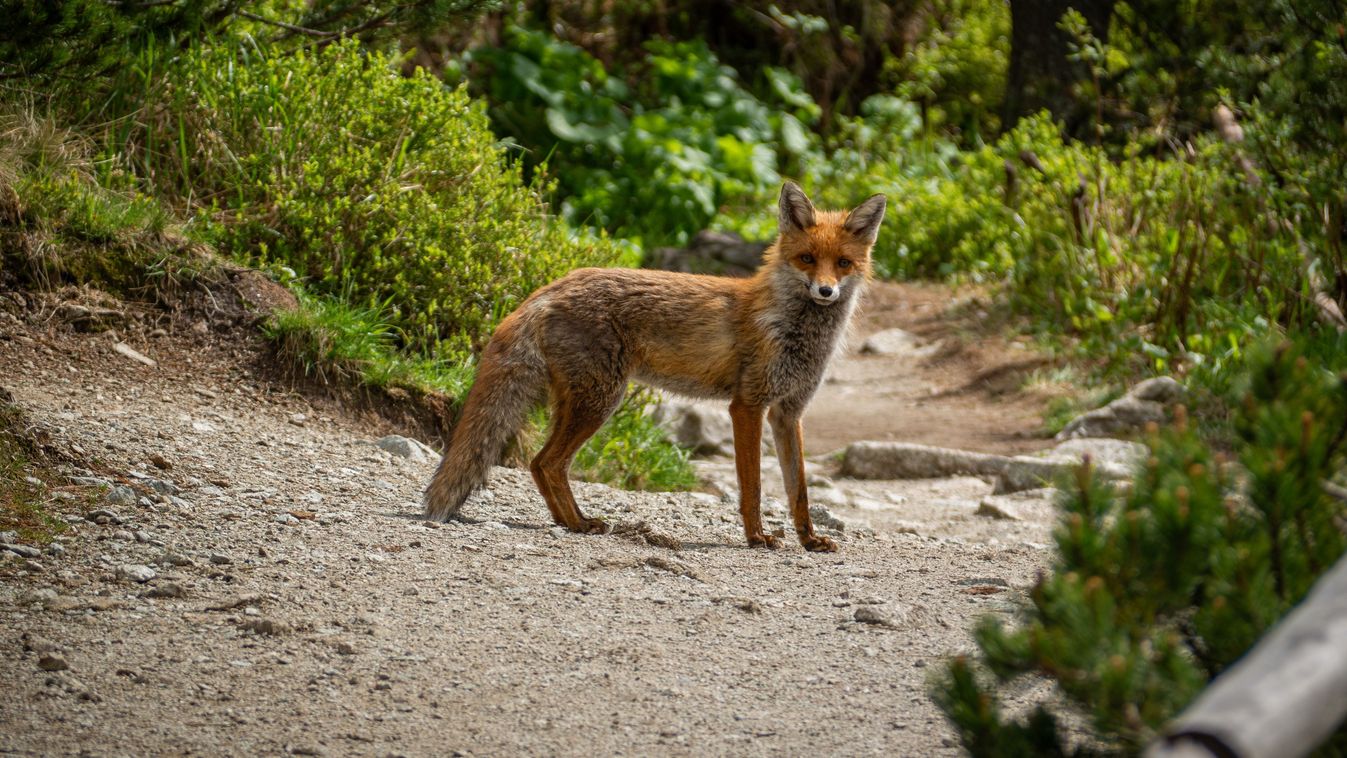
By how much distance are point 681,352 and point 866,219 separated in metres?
1.16

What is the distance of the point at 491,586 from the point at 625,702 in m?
1.10

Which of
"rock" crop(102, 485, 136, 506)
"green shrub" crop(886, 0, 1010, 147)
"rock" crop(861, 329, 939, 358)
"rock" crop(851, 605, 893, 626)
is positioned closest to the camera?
"rock" crop(851, 605, 893, 626)

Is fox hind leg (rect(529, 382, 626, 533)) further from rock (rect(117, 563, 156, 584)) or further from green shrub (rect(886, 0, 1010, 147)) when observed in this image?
green shrub (rect(886, 0, 1010, 147))

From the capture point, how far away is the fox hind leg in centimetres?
590

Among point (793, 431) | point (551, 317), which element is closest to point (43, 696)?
point (551, 317)

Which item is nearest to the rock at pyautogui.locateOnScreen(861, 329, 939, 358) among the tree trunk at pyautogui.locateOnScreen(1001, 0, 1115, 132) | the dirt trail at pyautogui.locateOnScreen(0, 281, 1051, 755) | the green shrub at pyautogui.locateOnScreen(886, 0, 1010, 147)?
the tree trunk at pyautogui.locateOnScreen(1001, 0, 1115, 132)

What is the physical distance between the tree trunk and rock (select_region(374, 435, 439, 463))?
1020 cm

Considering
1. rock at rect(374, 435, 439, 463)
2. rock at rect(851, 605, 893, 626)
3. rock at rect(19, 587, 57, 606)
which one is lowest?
rock at rect(374, 435, 439, 463)

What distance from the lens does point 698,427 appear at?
949cm

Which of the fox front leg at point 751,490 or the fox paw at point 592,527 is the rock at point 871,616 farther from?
the fox paw at point 592,527

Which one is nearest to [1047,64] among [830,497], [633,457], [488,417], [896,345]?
[896,345]

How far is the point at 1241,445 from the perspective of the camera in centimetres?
263

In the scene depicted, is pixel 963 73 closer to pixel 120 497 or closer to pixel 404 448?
pixel 404 448

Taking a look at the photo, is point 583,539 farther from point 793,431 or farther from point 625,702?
point 625,702
